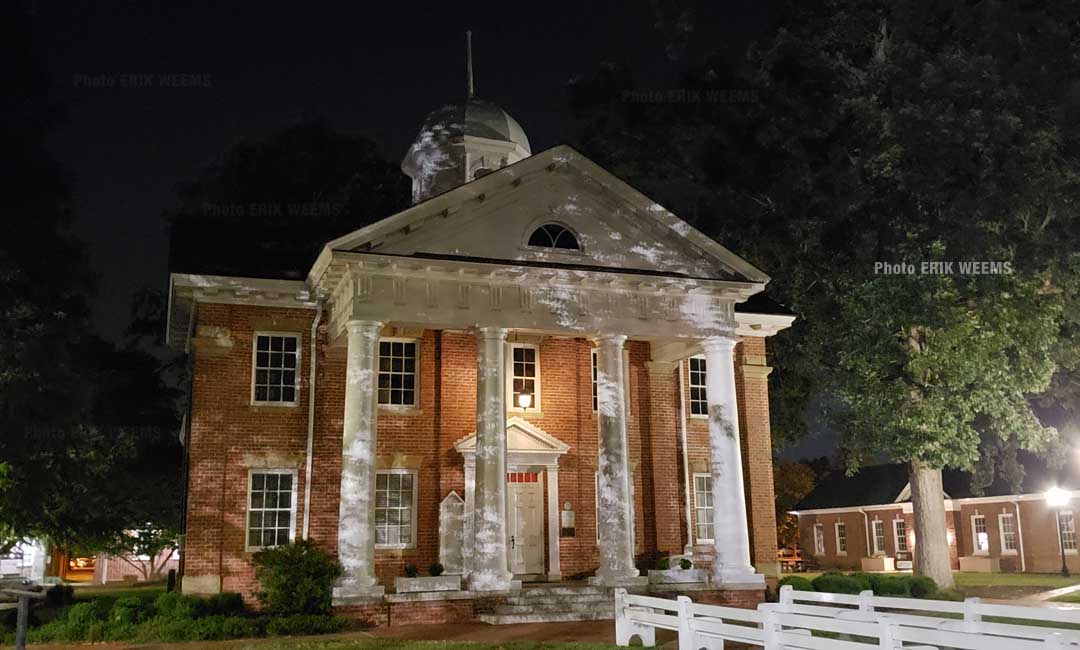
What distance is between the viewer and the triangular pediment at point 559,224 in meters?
19.7

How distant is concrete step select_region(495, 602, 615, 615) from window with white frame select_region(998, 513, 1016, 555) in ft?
101

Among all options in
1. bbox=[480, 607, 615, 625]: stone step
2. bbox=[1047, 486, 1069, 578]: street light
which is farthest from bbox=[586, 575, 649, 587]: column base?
bbox=[1047, 486, 1069, 578]: street light

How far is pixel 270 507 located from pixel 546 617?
669 centimetres

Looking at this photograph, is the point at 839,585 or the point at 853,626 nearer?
the point at 853,626

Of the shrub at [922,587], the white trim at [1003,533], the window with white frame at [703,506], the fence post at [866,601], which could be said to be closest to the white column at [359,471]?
the fence post at [866,601]

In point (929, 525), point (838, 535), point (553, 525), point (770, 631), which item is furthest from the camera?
point (838, 535)

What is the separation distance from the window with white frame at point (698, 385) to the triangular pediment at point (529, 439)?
4174 mm

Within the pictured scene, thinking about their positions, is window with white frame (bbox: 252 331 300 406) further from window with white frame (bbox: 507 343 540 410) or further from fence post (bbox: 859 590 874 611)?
fence post (bbox: 859 590 874 611)

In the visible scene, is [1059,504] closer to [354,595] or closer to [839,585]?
[839,585]

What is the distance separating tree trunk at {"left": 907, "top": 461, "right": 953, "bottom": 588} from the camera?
95.5 ft

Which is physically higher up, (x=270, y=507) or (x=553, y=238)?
(x=553, y=238)

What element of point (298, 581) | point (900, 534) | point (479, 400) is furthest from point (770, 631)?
point (900, 534)

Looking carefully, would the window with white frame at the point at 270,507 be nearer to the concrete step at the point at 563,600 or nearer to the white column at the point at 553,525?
the concrete step at the point at 563,600

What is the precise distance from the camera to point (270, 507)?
21141 millimetres
